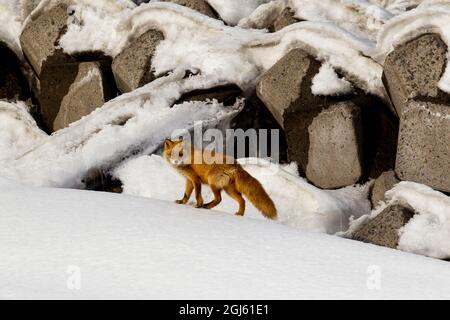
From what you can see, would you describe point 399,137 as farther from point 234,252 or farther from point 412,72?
point 234,252

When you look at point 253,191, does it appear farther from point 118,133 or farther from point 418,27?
point 118,133

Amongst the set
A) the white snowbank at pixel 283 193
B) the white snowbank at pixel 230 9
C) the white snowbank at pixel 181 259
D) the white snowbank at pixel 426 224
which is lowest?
the white snowbank at pixel 283 193

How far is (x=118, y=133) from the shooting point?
6.37 meters

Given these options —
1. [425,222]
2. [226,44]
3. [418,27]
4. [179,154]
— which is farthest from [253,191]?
[226,44]

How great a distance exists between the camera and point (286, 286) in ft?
11.3

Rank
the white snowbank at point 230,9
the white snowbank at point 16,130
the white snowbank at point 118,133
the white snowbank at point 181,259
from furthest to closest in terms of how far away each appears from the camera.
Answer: the white snowbank at point 16,130, the white snowbank at point 230,9, the white snowbank at point 118,133, the white snowbank at point 181,259

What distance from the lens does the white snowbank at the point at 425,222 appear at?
17.3 feet

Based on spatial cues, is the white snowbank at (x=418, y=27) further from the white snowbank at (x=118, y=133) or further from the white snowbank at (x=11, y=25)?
the white snowbank at (x=11, y=25)

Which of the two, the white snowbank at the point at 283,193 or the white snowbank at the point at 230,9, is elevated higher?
the white snowbank at the point at 230,9

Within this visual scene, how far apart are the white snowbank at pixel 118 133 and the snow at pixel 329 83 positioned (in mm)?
567

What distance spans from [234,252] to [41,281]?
80cm

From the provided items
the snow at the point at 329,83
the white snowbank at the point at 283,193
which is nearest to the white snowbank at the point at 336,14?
the snow at the point at 329,83

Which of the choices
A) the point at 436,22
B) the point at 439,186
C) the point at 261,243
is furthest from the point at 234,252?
the point at 436,22

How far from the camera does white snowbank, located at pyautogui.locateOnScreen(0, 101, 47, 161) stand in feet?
24.3
